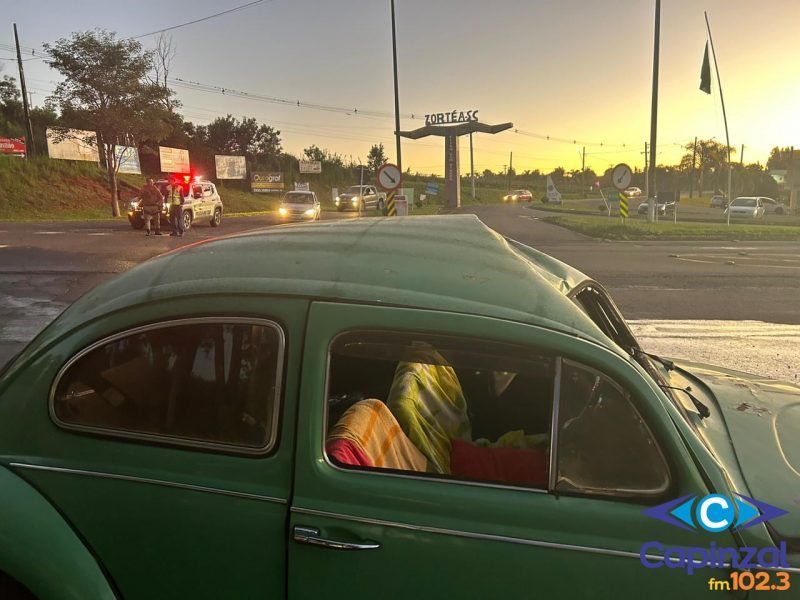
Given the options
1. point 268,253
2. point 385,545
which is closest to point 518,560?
point 385,545

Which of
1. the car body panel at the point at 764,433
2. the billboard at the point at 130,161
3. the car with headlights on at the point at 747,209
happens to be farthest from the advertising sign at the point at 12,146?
the car with headlights on at the point at 747,209

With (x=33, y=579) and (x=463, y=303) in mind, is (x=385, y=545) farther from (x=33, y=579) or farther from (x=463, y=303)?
(x=33, y=579)

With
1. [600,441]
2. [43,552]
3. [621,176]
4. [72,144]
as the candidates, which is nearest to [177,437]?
[43,552]

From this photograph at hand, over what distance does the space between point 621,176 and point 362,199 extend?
22106 millimetres

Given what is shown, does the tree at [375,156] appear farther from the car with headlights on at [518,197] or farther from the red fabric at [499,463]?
the red fabric at [499,463]

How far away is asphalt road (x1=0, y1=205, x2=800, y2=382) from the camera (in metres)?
6.80

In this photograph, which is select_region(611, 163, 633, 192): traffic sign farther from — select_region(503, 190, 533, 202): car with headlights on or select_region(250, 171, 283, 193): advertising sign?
select_region(503, 190, 533, 202): car with headlights on

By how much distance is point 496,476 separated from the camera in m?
1.83

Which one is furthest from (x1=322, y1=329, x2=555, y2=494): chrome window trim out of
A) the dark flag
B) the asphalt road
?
the dark flag

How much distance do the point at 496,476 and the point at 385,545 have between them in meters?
0.49

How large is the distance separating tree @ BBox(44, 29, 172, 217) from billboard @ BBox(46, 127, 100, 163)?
0.16 meters

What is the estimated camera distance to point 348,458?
66.0 inches

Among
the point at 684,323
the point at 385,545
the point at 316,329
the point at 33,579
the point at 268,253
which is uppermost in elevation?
the point at 268,253

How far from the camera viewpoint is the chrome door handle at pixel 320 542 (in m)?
1.49
